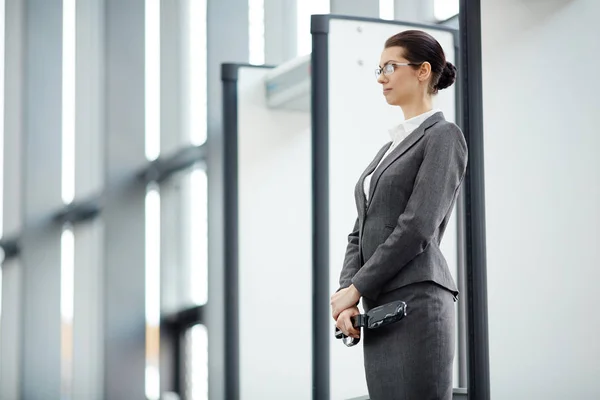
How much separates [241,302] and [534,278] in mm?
1700

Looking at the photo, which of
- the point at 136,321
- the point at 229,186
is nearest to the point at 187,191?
the point at 136,321

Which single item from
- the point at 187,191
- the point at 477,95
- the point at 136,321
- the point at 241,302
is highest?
the point at 477,95

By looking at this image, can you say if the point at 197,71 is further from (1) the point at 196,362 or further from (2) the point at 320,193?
(2) the point at 320,193

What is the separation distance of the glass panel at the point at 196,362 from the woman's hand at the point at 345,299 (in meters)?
3.22

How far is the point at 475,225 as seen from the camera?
6.45 ft

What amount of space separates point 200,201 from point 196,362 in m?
0.84

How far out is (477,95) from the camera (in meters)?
2.00

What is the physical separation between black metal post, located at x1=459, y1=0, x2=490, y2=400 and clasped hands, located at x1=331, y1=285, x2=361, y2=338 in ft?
1.95

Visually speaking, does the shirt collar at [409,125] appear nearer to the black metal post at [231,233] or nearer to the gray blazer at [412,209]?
the gray blazer at [412,209]

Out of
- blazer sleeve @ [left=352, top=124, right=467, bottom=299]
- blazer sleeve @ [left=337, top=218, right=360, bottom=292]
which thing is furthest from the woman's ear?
blazer sleeve @ [left=337, top=218, right=360, bottom=292]

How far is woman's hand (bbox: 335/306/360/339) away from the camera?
1.42 m

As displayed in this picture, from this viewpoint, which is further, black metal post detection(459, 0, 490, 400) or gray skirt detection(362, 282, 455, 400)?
black metal post detection(459, 0, 490, 400)

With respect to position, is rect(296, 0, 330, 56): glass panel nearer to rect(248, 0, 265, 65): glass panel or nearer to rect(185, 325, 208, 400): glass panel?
rect(248, 0, 265, 65): glass panel

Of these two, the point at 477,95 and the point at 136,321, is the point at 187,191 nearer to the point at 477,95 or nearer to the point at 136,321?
the point at 136,321
